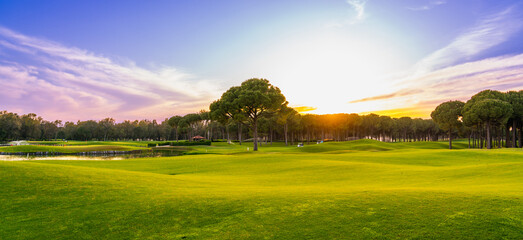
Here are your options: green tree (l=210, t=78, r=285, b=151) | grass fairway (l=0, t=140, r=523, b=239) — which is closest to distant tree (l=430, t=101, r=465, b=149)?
green tree (l=210, t=78, r=285, b=151)

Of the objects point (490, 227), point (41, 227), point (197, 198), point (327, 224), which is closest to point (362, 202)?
point (327, 224)

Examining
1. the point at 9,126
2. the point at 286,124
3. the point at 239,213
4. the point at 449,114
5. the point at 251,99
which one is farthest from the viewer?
the point at 9,126

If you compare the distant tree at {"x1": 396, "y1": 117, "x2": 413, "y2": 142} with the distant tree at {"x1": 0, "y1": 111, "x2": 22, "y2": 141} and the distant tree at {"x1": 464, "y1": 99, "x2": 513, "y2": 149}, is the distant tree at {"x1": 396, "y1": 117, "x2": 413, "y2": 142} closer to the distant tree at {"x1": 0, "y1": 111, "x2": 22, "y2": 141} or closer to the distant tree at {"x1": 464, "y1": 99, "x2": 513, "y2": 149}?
the distant tree at {"x1": 464, "y1": 99, "x2": 513, "y2": 149}

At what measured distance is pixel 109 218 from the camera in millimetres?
8500

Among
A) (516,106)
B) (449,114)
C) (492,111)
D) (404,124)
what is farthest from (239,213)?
(404,124)

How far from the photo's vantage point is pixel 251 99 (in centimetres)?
5709

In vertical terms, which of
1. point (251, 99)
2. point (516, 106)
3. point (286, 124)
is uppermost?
point (251, 99)

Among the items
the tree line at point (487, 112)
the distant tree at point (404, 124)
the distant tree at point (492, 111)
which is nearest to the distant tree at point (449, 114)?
the tree line at point (487, 112)

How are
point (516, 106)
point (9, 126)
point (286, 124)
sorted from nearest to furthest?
point (516, 106) < point (286, 124) < point (9, 126)

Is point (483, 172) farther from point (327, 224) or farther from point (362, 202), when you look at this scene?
point (327, 224)

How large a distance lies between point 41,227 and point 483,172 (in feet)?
77.8

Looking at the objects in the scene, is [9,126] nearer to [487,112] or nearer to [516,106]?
[487,112]

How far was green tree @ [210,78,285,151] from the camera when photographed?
188 ft

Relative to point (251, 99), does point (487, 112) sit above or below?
below
